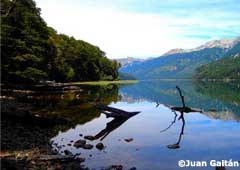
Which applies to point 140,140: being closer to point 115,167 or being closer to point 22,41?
point 115,167

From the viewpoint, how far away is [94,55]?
193750mm

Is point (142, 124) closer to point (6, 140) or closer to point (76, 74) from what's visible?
point (6, 140)

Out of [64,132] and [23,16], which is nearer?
[64,132]

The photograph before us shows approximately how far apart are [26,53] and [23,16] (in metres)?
8.77

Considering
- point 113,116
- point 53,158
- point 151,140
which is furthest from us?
point 113,116

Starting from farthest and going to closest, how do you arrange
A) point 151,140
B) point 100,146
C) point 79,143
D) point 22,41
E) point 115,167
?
point 22,41, point 151,140, point 79,143, point 100,146, point 115,167

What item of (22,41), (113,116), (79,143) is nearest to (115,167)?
(79,143)

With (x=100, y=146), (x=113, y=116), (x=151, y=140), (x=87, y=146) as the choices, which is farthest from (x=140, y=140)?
(x=113, y=116)

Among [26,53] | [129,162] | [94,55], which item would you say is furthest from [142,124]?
[94,55]

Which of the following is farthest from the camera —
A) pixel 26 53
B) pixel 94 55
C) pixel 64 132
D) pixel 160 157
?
pixel 94 55

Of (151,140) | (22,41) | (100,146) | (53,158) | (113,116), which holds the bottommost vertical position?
(151,140)

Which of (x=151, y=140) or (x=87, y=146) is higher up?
(x=87, y=146)

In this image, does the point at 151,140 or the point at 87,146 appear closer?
the point at 87,146

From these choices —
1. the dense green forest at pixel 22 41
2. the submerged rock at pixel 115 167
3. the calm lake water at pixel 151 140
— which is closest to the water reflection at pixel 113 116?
the calm lake water at pixel 151 140
